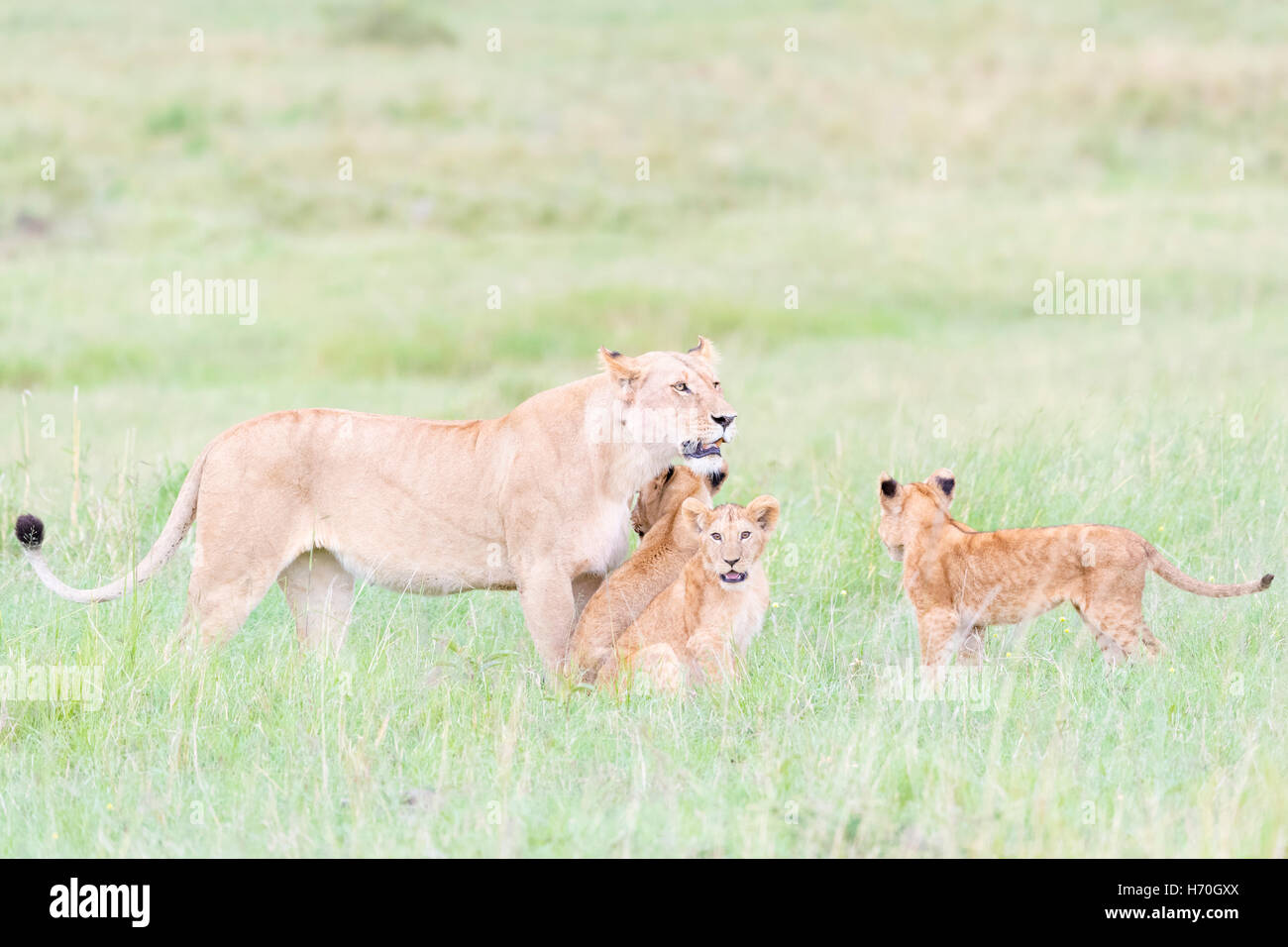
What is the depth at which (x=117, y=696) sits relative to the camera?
221 inches

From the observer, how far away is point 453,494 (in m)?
6.43

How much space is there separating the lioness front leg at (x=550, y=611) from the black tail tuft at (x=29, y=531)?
6.02 feet

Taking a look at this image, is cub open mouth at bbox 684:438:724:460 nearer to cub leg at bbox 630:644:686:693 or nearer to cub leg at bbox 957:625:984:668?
cub leg at bbox 630:644:686:693

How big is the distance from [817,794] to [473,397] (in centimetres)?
907

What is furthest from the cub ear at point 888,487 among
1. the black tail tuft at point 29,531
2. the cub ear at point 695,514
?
the black tail tuft at point 29,531

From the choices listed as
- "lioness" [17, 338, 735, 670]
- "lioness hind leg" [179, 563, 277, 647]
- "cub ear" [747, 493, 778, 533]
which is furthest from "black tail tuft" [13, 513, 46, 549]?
"cub ear" [747, 493, 778, 533]

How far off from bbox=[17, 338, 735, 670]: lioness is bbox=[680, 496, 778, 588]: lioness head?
0.26 meters

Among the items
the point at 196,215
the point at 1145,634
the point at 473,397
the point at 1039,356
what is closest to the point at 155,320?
the point at 196,215

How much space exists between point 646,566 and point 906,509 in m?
1.08

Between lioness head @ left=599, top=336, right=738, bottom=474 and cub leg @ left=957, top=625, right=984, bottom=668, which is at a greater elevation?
lioness head @ left=599, top=336, right=738, bottom=474

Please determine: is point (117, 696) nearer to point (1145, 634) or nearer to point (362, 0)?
point (1145, 634)

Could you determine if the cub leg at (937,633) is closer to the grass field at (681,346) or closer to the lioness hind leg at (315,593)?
the grass field at (681,346)

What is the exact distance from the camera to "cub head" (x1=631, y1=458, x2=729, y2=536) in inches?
264

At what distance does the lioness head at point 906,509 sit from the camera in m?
6.45
